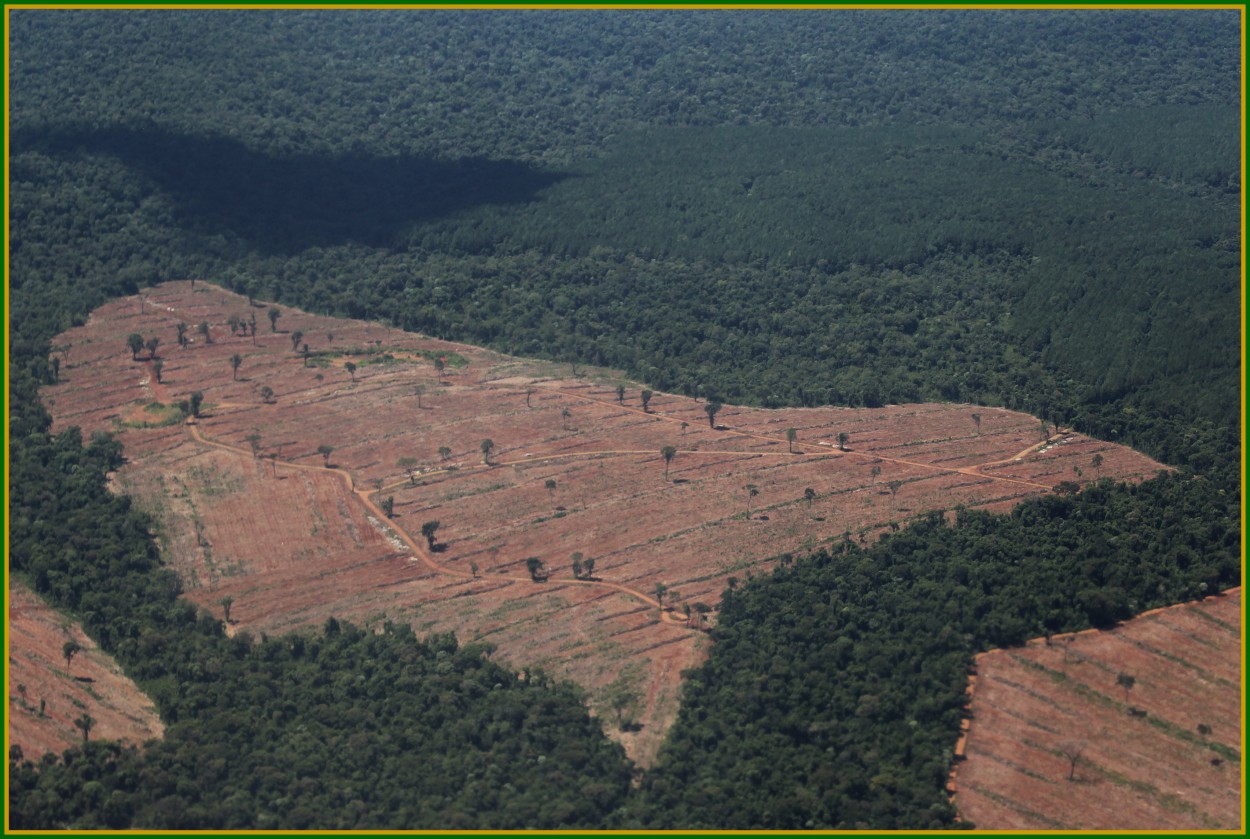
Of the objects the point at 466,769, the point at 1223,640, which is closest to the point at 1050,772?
the point at 1223,640

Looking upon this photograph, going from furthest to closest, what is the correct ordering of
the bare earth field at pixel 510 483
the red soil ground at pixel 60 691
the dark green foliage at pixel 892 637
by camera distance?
1. the bare earth field at pixel 510 483
2. the red soil ground at pixel 60 691
3. the dark green foliage at pixel 892 637

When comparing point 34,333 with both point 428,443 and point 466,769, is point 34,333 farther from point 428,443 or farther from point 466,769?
point 466,769

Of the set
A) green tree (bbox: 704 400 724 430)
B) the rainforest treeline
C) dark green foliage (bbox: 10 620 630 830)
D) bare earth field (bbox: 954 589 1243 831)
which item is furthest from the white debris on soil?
bare earth field (bbox: 954 589 1243 831)

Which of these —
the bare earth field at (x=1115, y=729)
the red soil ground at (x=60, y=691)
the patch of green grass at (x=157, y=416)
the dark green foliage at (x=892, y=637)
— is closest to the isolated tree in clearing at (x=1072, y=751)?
the bare earth field at (x=1115, y=729)

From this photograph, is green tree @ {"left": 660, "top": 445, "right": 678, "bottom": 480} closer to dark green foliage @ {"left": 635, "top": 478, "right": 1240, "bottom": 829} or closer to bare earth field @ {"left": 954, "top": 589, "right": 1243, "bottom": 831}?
dark green foliage @ {"left": 635, "top": 478, "right": 1240, "bottom": 829}

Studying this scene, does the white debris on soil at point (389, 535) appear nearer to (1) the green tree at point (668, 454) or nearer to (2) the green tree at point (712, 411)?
(1) the green tree at point (668, 454)

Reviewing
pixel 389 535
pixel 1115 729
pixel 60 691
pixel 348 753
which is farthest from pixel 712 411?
pixel 60 691
